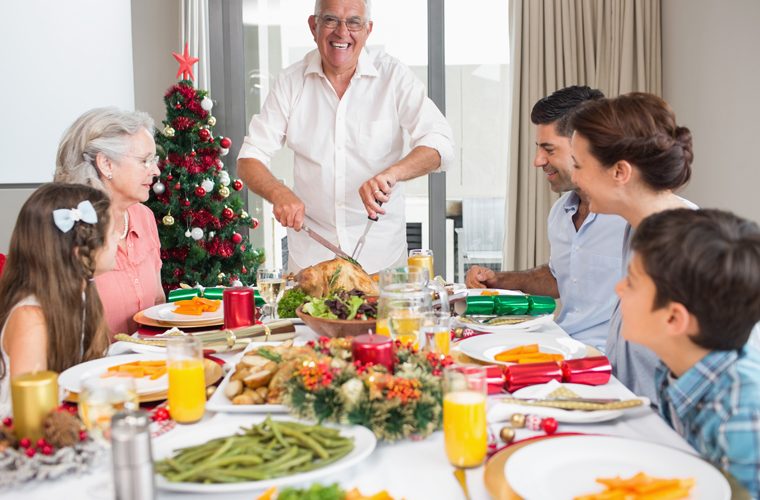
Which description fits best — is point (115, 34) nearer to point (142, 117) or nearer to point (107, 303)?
point (142, 117)

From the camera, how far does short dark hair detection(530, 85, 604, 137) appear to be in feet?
8.74

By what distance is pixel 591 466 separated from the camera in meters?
1.13

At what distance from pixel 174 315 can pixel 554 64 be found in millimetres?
3158

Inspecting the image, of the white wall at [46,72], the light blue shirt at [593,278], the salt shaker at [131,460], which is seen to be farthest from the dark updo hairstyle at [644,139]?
the white wall at [46,72]

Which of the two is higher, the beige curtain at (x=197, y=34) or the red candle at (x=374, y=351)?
the beige curtain at (x=197, y=34)

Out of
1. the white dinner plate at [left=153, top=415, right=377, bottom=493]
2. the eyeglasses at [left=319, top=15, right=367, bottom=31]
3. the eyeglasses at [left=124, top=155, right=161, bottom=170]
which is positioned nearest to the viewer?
the white dinner plate at [left=153, top=415, right=377, bottom=493]

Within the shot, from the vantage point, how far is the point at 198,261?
4.48 metres

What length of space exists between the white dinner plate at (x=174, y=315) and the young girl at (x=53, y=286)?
0.32 meters

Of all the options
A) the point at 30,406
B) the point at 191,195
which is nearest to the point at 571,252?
the point at 30,406

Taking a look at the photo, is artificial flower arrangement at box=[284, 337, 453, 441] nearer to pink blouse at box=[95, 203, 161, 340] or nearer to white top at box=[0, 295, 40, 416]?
white top at box=[0, 295, 40, 416]

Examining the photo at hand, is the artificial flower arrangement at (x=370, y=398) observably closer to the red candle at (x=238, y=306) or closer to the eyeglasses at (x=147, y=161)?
the red candle at (x=238, y=306)

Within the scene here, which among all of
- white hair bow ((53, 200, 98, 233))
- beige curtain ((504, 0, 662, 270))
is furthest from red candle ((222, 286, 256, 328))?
beige curtain ((504, 0, 662, 270))

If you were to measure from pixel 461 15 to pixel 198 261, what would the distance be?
2.30 meters

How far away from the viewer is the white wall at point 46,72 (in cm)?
439
